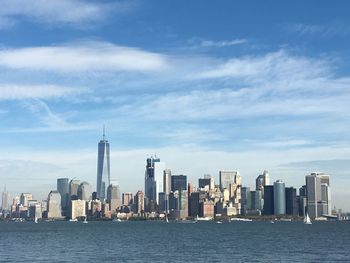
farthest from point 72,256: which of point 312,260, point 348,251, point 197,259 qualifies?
point 348,251

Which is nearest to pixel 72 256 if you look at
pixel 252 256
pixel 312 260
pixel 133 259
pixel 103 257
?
pixel 103 257

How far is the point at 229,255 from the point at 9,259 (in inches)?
1489

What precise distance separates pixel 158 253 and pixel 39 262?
958 inches

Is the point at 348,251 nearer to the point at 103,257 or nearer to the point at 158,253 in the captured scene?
the point at 158,253

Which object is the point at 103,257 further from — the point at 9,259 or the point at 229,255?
the point at 229,255

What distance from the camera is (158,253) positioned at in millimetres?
109062

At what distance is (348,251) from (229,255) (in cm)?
2544

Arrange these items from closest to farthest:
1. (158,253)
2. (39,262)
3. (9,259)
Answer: (39,262), (9,259), (158,253)

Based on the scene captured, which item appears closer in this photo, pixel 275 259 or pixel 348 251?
pixel 275 259

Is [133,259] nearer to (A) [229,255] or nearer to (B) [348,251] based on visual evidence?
(A) [229,255]

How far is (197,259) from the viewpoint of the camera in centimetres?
9719

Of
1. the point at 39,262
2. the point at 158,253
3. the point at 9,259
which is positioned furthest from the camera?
the point at 158,253

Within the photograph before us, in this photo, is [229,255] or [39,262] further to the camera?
[229,255]

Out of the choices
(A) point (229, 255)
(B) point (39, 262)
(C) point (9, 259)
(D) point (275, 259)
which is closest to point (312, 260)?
(D) point (275, 259)
